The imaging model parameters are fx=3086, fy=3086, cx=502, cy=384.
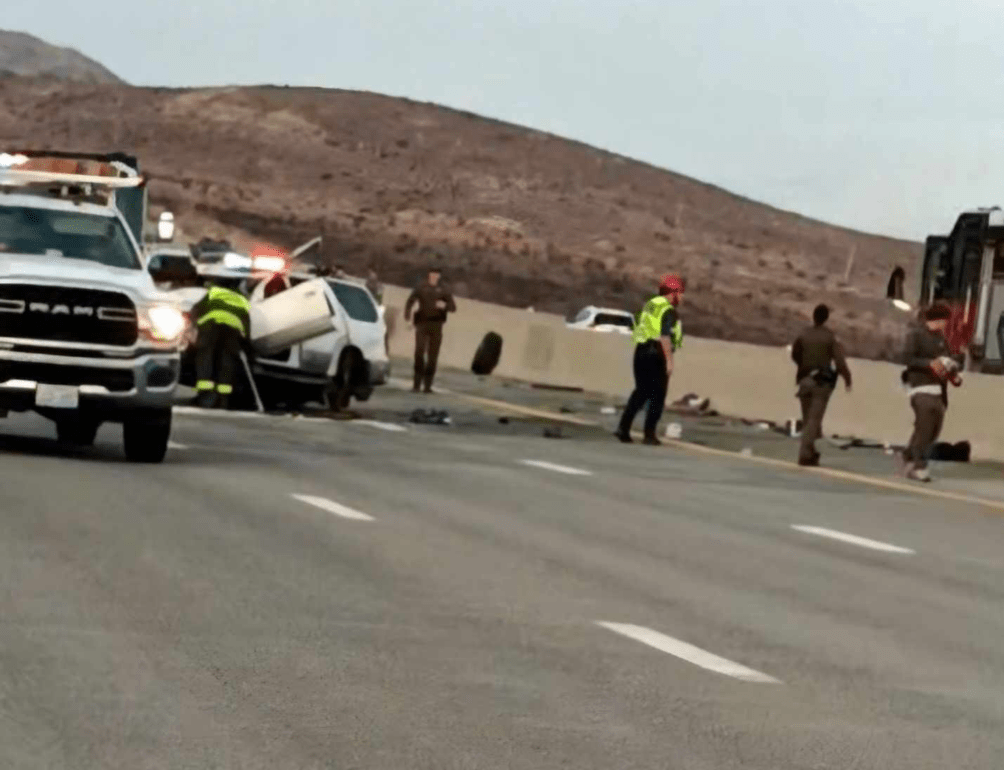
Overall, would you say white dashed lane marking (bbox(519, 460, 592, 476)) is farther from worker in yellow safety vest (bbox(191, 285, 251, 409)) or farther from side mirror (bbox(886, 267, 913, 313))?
side mirror (bbox(886, 267, 913, 313))

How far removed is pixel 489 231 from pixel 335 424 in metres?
107

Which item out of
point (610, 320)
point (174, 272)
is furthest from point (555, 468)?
point (610, 320)

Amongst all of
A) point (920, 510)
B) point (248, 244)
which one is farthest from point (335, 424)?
point (248, 244)

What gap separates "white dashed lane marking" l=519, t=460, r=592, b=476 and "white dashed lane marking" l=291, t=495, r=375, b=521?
18.3 ft

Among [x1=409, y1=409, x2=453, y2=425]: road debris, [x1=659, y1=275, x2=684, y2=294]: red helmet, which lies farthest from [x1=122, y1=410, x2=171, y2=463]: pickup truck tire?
[x1=409, y1=409, x2=453, y2=425]: road debris

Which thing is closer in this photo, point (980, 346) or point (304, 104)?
point (980, 346)

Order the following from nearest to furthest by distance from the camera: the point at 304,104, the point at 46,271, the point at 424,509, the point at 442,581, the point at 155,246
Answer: the point at 442,581
the point at 424,509
the point at 46,271
the point at 155,246
the point at 304,104

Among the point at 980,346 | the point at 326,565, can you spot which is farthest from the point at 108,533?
the point at 980,346

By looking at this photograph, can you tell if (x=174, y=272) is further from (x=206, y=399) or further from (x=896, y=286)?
(x=896, y=286)

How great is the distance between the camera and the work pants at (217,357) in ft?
99.7

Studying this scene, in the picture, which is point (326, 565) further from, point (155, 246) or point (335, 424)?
point (155, 246)

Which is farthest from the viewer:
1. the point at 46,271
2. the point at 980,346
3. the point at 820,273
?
the point at 820,273

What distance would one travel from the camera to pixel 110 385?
70.9 ft

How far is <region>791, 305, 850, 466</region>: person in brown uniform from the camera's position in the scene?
29094 millimetres
